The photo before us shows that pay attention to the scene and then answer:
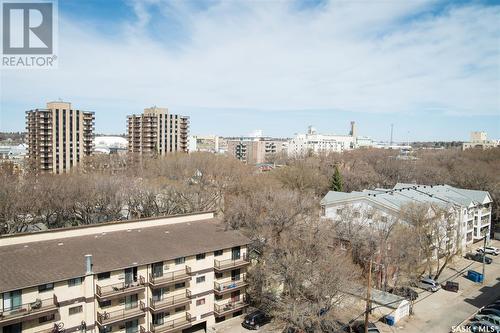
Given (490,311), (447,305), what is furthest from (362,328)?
(490,311)

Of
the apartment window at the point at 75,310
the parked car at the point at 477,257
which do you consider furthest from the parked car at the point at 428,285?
the apartment window at the point at 75,310

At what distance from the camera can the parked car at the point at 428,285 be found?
31.0 m

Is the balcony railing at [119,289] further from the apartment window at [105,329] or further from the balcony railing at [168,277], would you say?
the apartment window at [105,329]

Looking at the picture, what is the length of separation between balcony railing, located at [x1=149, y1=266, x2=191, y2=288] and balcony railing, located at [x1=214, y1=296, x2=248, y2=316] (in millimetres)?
3648

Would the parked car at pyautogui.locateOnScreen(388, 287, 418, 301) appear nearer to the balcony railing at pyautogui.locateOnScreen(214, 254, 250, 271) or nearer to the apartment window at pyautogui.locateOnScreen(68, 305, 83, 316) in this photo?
the balcony railing at pyautogui.locateOnScreen(214, 254, 250, 271)

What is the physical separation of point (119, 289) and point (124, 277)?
0.78 meters

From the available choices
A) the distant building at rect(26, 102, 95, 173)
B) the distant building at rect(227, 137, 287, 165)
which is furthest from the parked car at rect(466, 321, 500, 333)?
the distant building at rect(227, 137, 287, 165)

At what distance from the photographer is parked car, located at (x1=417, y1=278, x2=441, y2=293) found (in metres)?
31.0

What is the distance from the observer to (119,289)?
20578 millimetres

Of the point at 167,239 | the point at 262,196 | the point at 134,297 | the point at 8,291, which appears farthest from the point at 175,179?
the point at 8,291

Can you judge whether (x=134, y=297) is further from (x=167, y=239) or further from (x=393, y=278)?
(x=393, y=278)

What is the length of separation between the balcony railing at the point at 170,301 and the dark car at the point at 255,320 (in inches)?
168

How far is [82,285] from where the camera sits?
19719 mm

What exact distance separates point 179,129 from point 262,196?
6392cm
